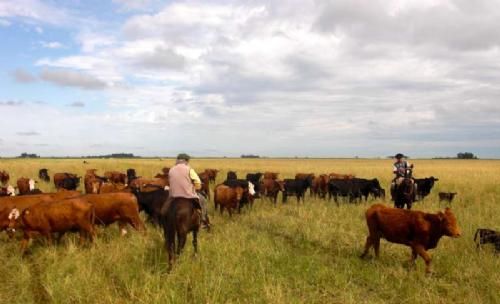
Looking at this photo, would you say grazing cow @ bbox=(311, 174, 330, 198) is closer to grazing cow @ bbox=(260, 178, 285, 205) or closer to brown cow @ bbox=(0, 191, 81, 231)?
grazing cow @ bbox=(260, 178, 285, 205)

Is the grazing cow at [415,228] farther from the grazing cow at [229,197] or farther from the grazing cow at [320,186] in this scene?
the grazing cow at [320,186]

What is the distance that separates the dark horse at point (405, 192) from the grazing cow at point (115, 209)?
8.17 meters

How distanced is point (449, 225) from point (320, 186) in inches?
551

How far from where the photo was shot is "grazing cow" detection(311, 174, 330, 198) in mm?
22016

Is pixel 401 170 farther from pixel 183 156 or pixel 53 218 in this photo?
pixel 53 218

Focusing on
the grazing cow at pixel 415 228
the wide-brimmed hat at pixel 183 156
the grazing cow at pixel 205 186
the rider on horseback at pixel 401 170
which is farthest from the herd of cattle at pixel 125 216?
the rider on horseback at pixel 401 170

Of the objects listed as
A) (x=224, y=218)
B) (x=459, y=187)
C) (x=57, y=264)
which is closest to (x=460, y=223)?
(x=224, y=218)

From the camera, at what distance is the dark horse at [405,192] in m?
14.3

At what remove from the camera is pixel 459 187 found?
23.8 m

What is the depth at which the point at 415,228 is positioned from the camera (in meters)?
8.53

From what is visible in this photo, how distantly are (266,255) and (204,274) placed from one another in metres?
1.81

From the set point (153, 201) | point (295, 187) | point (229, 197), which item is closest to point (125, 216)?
point (153, 201)

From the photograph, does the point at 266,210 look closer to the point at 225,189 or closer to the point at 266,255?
the point at 225,189

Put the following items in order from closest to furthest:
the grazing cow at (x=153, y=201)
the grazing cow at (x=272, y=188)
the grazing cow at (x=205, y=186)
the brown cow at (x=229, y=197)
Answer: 1. the grazing cow at (x=153, y=201)
2. the brown cow at (x=229, y=197)
3. the grazing cow at (x=272, y=188)
4. the grazing cow at (x=205, y=186)
